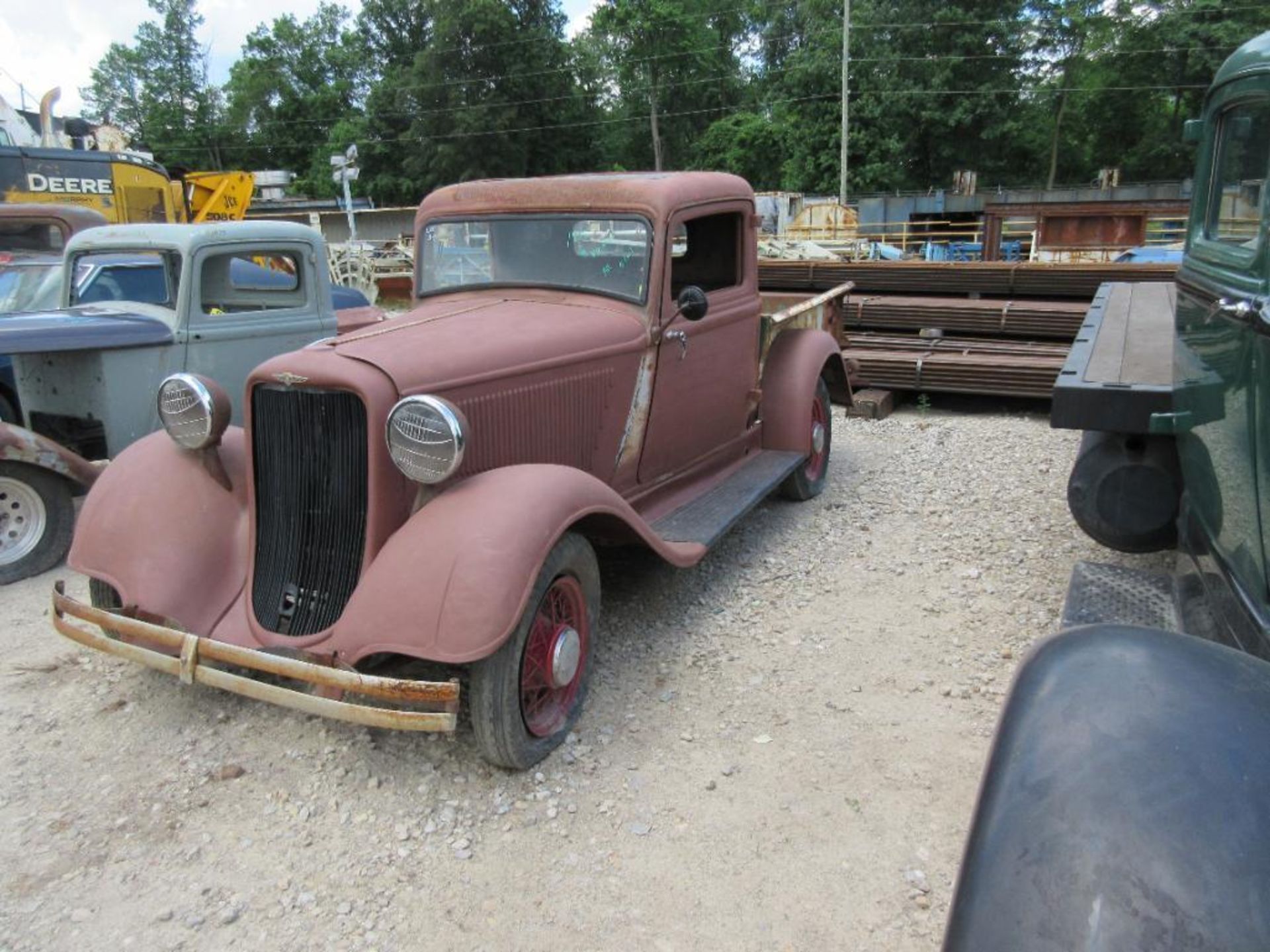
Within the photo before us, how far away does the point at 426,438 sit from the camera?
9.50 ft

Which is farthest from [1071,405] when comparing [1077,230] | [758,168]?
[758,168]

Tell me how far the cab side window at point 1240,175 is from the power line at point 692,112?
41469 mm

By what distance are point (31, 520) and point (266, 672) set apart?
2.72m

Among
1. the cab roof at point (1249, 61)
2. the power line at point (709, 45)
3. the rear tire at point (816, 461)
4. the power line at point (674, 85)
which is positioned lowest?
the rear tire at point (816, 461)

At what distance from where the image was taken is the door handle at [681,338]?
4.18m

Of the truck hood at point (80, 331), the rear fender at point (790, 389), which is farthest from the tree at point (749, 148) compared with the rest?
the truck hood at point (80, 331)

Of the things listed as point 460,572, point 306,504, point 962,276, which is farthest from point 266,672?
point 962,276

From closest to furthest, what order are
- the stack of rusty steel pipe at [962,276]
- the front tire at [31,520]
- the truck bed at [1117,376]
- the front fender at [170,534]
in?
the front fender at [170,534], the truck bed at [1117,376], the front tire at [31,520], the stack of rusty steel pipe at [962,276]

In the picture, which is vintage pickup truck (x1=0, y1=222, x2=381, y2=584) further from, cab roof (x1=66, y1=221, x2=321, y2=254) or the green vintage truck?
the green vintage truck

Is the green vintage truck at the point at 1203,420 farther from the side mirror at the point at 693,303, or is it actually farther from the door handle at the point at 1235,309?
the side mirror at the point at 693,303

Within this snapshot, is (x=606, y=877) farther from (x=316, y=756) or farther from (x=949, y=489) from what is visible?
(x=949, y=489)

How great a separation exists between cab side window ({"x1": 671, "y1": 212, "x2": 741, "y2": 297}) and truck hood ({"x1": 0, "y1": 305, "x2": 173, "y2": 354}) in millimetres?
2990

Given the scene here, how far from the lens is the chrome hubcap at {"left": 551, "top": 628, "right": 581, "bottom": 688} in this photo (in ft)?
9.92

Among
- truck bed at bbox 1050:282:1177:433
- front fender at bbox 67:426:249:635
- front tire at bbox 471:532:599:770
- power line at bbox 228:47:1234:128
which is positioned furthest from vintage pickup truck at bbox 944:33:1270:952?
power line at bbox 228:47:1234:128
